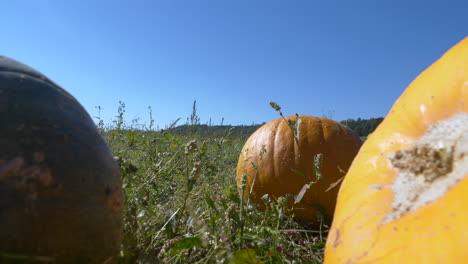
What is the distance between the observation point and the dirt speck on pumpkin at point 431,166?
1.08 metres

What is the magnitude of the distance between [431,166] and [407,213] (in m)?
0.17

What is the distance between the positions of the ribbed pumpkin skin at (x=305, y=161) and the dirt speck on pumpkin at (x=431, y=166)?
1548 mm

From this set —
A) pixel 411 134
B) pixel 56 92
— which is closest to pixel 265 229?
pixel 411 134

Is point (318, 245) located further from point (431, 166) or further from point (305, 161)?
point (431, 166)

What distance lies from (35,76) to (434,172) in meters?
1.43

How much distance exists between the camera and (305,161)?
9.37 feet

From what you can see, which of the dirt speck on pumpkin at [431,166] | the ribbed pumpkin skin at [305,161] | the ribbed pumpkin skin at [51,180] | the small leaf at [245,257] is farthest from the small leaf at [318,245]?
the ribbed pumpkin skin at [51,180]

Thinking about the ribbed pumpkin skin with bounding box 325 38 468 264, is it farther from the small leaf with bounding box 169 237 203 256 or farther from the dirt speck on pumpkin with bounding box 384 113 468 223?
the small leaf with bounding box 169 237 203 256

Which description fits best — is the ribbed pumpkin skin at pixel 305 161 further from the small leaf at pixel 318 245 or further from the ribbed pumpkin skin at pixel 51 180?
the ribbed pumpkin skin at pixel 51 180

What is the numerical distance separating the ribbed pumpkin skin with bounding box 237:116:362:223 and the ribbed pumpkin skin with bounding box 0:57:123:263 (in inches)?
63.1

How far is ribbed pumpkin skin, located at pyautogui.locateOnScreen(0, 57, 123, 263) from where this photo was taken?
40.8 inches

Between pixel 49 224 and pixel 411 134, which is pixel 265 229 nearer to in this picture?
pixel 411 134

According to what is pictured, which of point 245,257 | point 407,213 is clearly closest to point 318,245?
point 245,257

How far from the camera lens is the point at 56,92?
1386 millimetres
